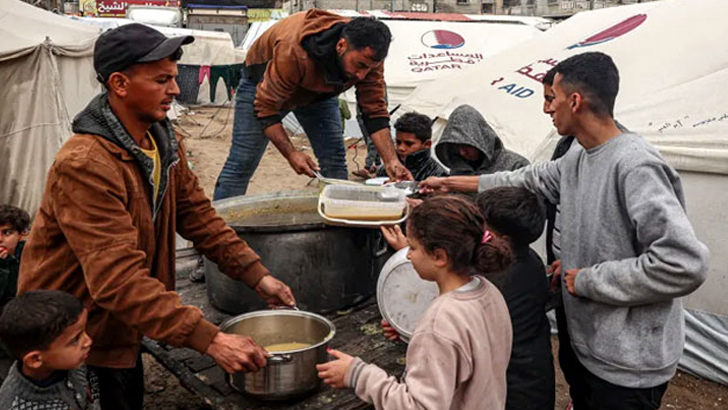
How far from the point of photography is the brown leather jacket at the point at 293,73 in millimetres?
3588

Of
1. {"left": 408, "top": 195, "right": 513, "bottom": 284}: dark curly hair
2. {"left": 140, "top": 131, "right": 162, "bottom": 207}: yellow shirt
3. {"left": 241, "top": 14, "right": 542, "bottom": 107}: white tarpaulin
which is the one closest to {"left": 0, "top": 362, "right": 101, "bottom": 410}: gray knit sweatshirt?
{"left": 140, "top": 131, "right": 162, "bottom": 207}: yellow shirt

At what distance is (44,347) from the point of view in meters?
1.87

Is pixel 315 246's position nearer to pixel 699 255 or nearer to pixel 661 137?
pixel 699 255

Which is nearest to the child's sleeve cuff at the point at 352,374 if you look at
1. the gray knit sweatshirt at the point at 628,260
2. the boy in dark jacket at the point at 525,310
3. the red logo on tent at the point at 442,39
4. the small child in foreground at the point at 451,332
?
the small child in foreground at the point at 451,332

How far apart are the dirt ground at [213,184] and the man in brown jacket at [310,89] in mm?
1302

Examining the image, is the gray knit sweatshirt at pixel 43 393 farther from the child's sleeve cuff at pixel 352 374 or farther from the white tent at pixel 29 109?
the white tent at pixel 29 109

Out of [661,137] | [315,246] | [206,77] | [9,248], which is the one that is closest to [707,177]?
[661,137]

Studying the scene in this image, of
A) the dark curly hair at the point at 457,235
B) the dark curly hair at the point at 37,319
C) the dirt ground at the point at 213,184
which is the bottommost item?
the dirt ground at the point at 213,184

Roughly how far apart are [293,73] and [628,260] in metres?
2.30

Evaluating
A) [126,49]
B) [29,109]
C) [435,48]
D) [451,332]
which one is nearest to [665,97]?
[451,332]

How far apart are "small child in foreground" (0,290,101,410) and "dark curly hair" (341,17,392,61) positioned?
205 cm

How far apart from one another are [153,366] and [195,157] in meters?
7.43

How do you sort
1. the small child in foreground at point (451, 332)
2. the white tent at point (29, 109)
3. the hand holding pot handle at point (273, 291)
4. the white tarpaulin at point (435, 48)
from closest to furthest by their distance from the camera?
the small child in foreground at point (451, 332) → the hand holding pot handle at point (273, 291) → the white tent at point (29, 109) → the white tarpaulin at point (435, 48)

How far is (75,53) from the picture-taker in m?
7.45
